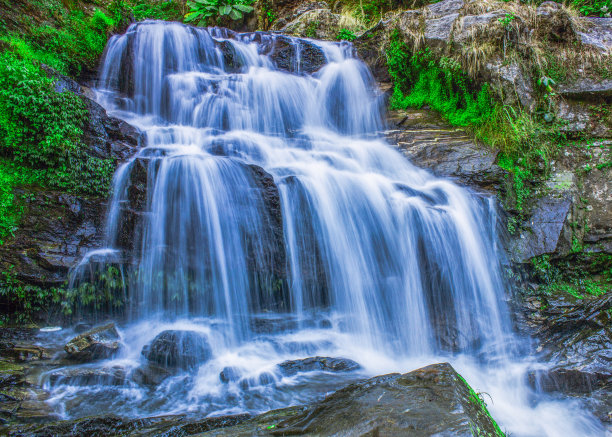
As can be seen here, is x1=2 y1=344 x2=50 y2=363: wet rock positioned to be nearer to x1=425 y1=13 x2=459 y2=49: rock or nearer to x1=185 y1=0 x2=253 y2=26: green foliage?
x1=425 y1=13 x2=459 y2=49: rock

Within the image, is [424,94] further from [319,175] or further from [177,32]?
[177,32]

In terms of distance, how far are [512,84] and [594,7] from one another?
398cm

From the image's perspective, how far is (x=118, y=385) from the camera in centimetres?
370

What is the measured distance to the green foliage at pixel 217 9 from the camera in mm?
13078

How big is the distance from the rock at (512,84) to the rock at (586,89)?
546mm

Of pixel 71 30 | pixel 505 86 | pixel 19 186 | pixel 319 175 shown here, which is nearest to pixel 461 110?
pixel 505 86

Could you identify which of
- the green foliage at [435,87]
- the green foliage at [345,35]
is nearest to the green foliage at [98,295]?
the green foliage at [435,87]

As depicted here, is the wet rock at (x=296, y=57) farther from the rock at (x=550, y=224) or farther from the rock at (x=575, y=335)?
the rock at (x=575, y=335)

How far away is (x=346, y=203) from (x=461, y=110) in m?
3.74

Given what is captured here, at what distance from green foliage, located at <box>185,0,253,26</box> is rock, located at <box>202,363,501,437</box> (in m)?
14.1

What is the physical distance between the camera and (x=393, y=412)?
216 centimetres

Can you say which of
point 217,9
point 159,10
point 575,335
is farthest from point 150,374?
point 159,10

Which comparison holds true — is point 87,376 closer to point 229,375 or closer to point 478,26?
point 229,375

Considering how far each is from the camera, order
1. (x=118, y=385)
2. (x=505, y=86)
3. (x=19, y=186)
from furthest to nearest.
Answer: (x=505, y=86)
(x=19, y=186)
(x=118, y=385)
